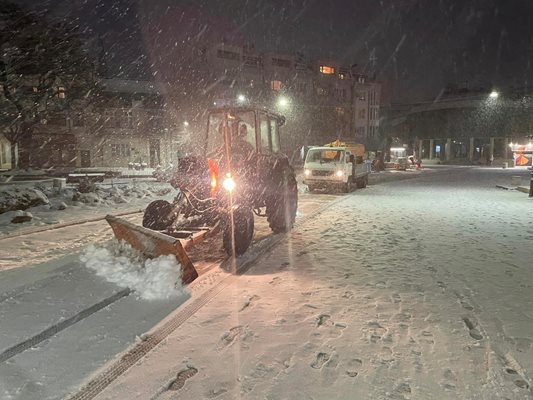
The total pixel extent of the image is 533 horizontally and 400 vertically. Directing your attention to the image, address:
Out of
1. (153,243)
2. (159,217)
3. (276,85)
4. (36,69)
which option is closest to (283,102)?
(276,85)

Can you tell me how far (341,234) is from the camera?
9.41 m

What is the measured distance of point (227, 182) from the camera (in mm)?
6992

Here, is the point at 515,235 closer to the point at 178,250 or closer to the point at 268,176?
the point at 268,176

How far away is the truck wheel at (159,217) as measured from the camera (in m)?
7.47

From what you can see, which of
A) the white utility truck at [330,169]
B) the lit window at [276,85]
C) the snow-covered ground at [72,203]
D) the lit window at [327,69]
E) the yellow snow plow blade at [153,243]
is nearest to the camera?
the yellow snow plow blade at [153,243]

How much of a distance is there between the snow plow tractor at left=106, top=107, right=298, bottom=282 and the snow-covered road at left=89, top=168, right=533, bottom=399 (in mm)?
977

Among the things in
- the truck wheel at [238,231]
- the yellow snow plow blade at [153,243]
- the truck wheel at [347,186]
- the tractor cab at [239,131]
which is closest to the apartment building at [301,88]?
the truck wheel at [347,186]

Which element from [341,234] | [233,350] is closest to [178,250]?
[233,350]

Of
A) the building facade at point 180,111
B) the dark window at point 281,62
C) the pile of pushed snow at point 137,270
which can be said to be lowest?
the pile of pushed snow at point 137,270

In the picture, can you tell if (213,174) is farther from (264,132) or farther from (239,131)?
(264,132)

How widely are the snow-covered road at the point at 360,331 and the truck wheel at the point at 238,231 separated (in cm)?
53

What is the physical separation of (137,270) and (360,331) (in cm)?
306

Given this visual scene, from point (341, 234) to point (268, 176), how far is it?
2.08m

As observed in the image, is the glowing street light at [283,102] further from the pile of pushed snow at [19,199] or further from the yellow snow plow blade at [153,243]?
the yellow snow plow blade at [153,243]
